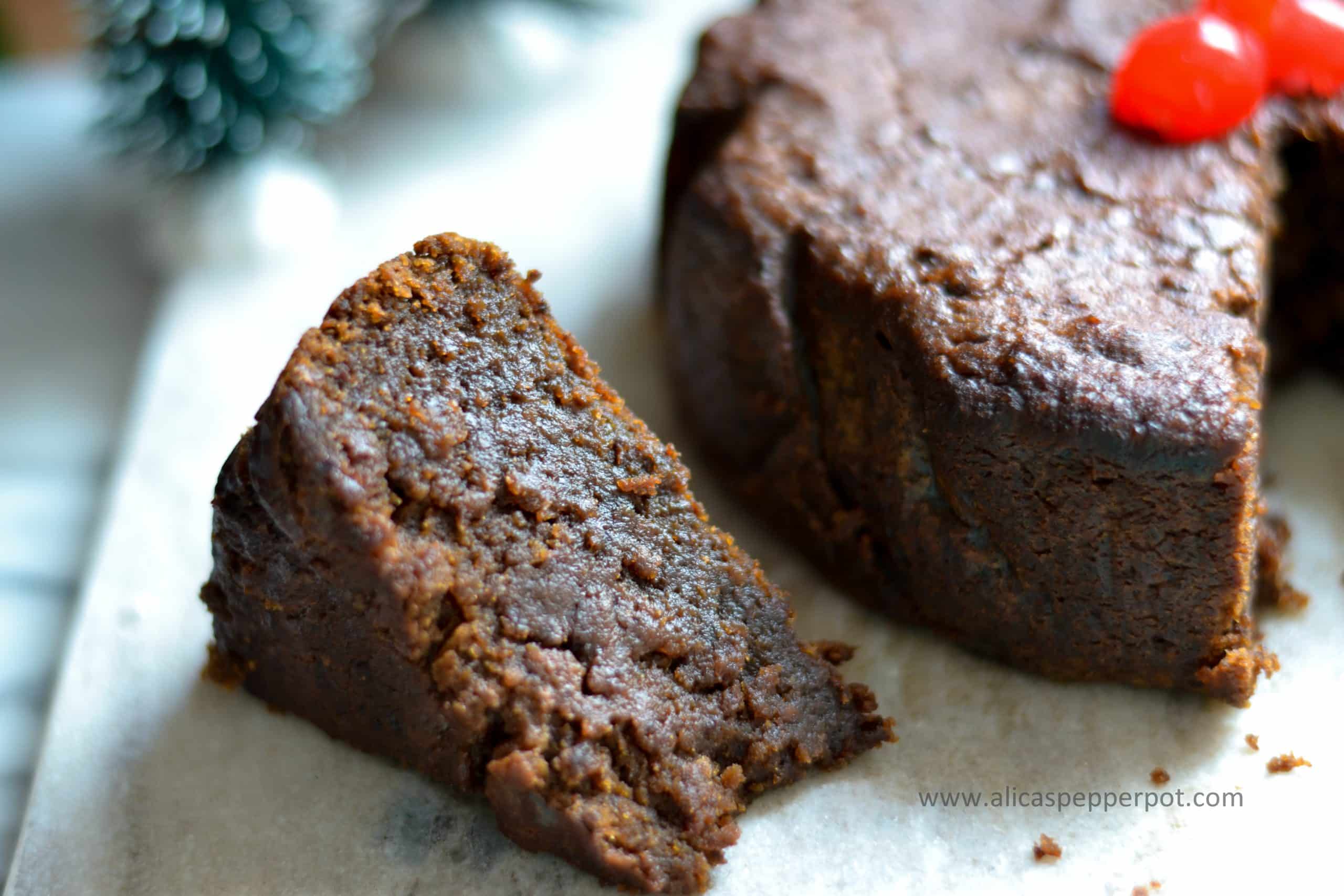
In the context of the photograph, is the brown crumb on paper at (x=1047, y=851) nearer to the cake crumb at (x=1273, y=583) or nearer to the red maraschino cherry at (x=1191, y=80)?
the cake crumb at (x=1273, y=583)

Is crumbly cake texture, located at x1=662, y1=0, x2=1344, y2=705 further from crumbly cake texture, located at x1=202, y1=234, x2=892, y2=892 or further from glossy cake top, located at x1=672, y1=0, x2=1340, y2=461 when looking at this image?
crumbly cake texture, located at x1=202, y1=234, x2=892, y2=892

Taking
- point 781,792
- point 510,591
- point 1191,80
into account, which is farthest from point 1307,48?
point 510,591

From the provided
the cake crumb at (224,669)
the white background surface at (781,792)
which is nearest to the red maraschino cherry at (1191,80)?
the white background surface at (781,792)

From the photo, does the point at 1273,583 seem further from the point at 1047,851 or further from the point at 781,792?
the point at 781,792

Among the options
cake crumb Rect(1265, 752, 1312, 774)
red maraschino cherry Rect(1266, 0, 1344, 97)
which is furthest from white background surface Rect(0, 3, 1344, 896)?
red maraschino cherry Rect(1266, 0, 1344, 97)

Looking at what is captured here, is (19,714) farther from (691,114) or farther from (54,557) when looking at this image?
(691,114)

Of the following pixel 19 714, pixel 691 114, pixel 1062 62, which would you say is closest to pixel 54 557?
pixel 19 714
